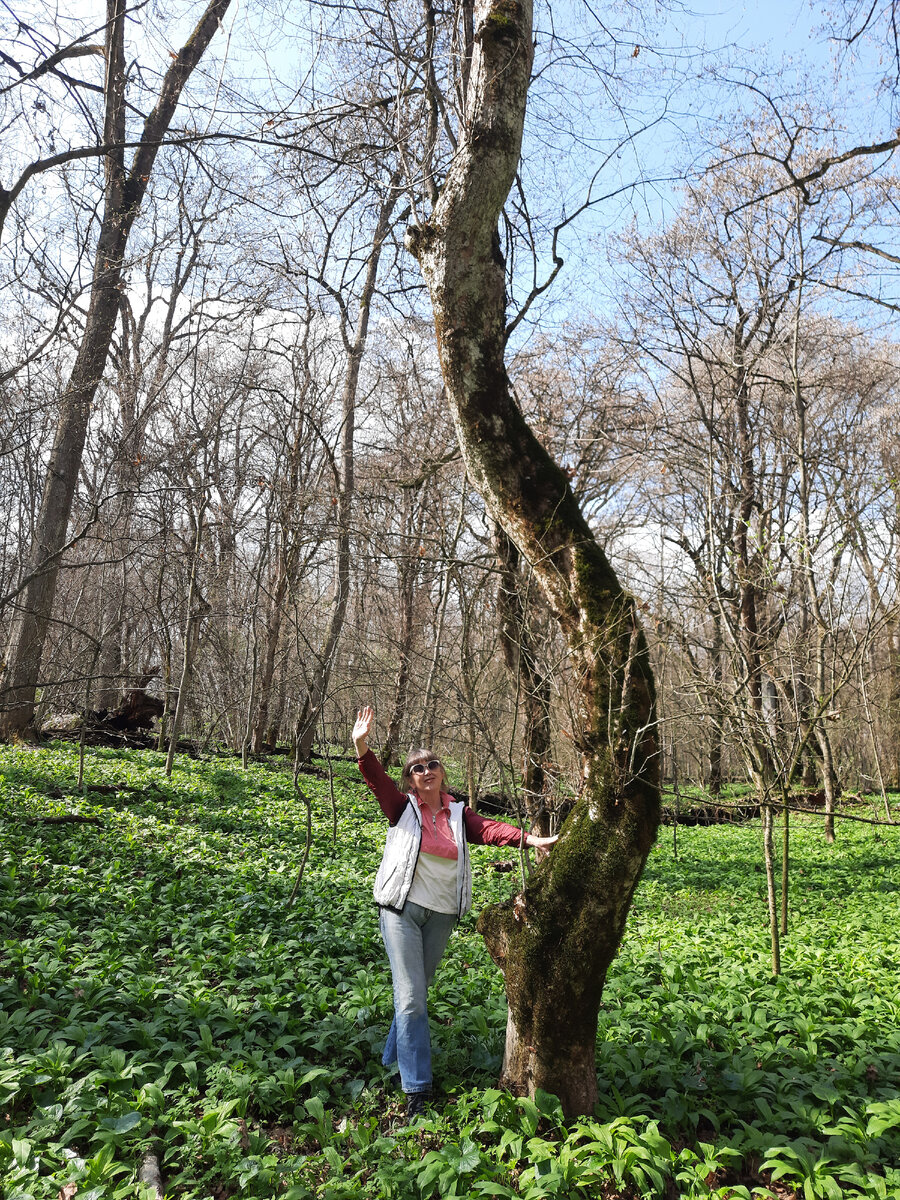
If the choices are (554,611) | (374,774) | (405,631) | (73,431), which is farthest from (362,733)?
(405,631)

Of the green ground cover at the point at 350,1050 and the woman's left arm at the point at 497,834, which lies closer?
the green ground cover at the point at 350,1050

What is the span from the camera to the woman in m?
3.43

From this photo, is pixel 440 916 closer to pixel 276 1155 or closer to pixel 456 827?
pixel 456 827

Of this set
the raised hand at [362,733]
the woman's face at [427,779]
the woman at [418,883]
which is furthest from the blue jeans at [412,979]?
the raised hand at [362,733]

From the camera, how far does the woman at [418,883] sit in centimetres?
343

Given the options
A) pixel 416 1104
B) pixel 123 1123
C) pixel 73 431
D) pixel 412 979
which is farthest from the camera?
pixel 73 431

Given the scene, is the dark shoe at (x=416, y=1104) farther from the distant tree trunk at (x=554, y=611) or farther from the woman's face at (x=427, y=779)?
the woman's face at (x=427, y=779)

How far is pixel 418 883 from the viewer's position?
A: 364cm

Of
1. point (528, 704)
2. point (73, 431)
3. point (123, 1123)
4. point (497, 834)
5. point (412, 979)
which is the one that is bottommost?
point (123, 1123)

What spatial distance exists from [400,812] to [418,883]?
0.36m

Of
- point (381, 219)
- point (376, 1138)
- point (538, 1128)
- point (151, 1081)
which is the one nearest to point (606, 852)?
point (538, 1128)

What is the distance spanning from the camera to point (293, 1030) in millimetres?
4043

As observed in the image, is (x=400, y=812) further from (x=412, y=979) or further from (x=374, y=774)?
(x=412, y=979)

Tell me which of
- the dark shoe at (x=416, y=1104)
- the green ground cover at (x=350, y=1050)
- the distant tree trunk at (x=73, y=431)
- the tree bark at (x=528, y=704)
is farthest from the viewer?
the distant tree trunk at (x=73, y=431)
